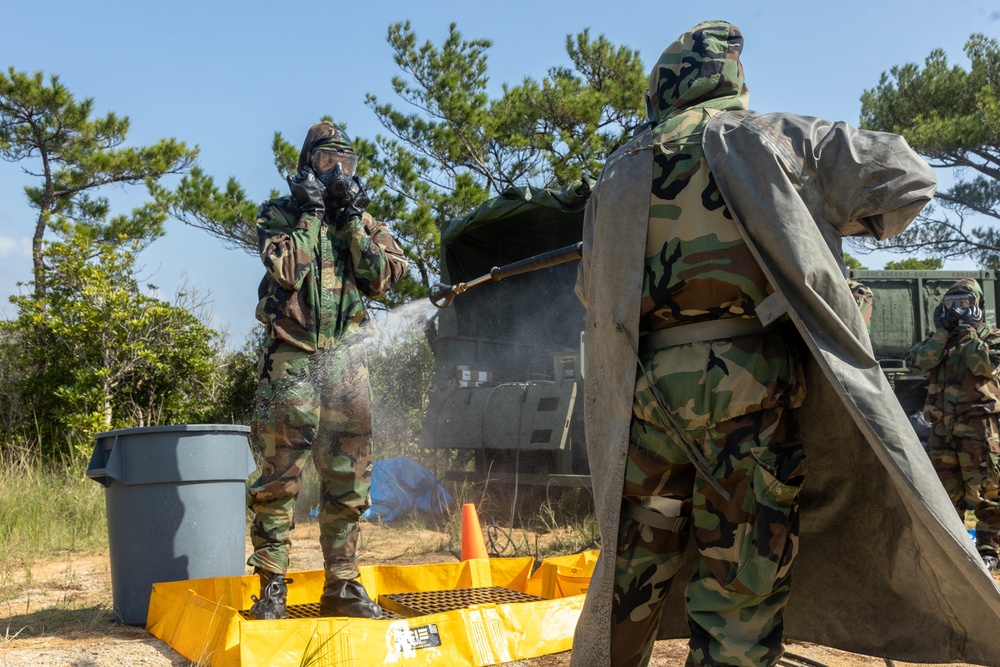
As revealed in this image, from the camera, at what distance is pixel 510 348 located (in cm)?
899

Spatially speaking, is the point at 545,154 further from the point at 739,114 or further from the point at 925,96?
the point at 739,114

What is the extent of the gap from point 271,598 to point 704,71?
275cm

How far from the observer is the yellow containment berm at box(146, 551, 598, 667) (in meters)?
3.30

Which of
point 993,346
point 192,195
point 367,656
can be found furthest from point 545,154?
point 367,656

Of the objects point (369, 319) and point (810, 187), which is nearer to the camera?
point (810, 187)

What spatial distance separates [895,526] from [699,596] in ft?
2.01

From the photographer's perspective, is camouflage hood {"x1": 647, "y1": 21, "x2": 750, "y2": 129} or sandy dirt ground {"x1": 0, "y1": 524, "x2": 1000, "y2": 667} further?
sandy dirt ground {"x1": 0, "y1": 524, "x2": 1000, "y2": 667}

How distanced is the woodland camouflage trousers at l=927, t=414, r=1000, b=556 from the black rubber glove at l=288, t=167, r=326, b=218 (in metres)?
5.10

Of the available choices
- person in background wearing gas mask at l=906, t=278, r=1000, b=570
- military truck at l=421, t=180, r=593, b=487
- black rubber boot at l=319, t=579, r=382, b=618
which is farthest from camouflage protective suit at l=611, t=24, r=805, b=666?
person in background wearing gas mask at l=906, t=278, r=1000, b=570

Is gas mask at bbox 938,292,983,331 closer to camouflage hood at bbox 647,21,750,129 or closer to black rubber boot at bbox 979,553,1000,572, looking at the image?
black rubber boot at bbox 979,553,1000,572

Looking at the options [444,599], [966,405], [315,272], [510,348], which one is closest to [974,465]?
[966,405]

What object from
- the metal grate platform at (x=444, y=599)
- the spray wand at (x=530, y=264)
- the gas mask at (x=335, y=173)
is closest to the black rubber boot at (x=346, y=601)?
the metal grate platform at (x=444, y=599)

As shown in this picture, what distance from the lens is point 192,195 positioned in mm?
14781

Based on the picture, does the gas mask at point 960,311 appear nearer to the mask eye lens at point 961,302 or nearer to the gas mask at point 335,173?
the mask eye lens at point 961,302
